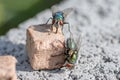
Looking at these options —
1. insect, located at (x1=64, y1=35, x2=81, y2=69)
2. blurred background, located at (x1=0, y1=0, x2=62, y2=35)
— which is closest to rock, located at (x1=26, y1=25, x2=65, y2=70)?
insect, located at (x1=64, y1=35, x2=81, y2=69)

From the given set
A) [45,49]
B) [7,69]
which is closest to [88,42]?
[45,49]

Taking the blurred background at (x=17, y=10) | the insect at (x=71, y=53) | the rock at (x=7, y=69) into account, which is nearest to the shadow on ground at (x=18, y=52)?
the insect at (x=71, y=53)

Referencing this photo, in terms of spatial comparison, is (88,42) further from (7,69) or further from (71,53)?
(7,69)

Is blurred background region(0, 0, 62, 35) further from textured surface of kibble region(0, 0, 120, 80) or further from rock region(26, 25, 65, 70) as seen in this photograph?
rock region(26, 25, 65, 70)

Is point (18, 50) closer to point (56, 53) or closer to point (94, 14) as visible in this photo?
point (56, 53)

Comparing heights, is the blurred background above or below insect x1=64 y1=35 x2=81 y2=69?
above

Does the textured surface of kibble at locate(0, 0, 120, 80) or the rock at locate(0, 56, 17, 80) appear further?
the textured surface of kibble at locate(0, 0, 120, 80)

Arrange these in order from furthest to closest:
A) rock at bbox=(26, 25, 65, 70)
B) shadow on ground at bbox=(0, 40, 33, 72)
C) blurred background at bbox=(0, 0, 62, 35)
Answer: blurred background at bbox=(0, 0, 62, 35) < shadow on ground at bbox=(0, 40, 33, 72) < rock at bbox=(26, 25, 65, 70)
